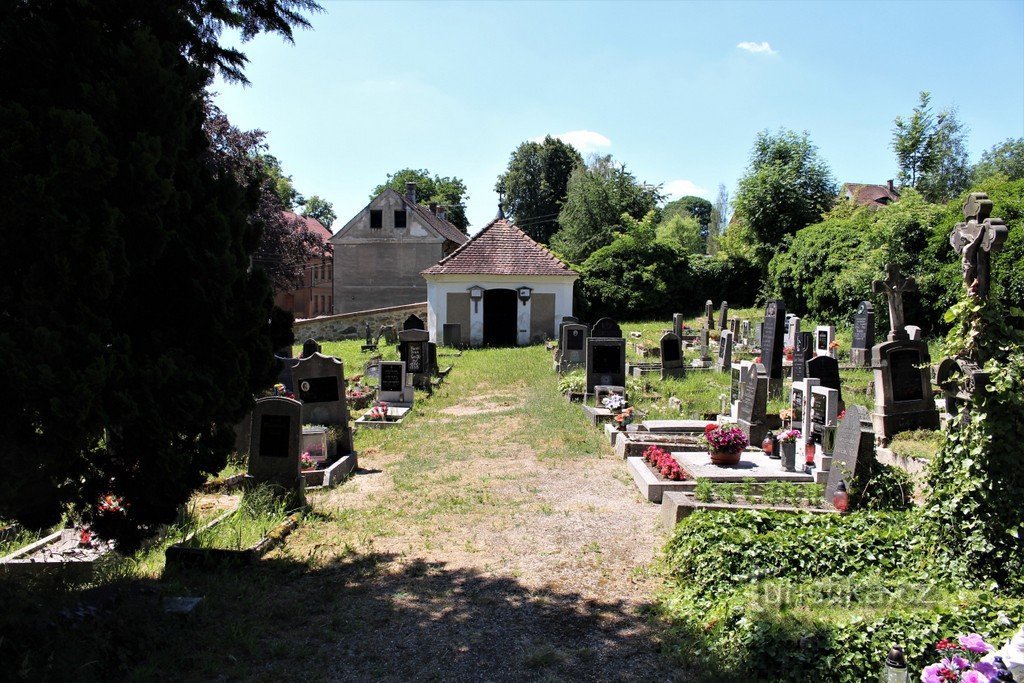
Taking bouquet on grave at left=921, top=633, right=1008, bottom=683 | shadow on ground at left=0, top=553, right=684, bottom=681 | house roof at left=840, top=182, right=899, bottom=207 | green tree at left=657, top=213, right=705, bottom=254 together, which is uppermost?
house roof at left=840, top=182, right=899, bottom=207

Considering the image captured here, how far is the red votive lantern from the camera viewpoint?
23.2 ft

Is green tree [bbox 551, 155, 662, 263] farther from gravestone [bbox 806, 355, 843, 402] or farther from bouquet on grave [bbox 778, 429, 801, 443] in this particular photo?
bouquet on grave [bbox 778, 429, 801, 443]

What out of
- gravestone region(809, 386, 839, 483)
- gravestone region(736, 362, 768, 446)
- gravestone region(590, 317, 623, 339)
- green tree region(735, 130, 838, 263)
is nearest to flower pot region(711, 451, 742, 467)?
gravestone region(809, 386, 839, 483)

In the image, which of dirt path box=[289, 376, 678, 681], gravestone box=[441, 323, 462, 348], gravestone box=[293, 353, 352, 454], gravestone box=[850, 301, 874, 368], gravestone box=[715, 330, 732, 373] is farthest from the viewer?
gravestone box=[441, 323, 462, 348]

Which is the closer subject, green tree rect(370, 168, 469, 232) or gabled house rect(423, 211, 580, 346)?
gabled house rect(423, 211, 580, 346)

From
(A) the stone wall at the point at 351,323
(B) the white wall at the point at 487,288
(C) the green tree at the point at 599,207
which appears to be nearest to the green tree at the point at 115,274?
(B) the white wall at the point at 487,288

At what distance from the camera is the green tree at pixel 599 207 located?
40.4 metres

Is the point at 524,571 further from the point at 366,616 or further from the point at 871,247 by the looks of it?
the point at 871,247

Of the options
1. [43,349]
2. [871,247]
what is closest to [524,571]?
Result: [43,349]

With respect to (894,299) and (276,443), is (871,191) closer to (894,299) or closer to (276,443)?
(894,299)

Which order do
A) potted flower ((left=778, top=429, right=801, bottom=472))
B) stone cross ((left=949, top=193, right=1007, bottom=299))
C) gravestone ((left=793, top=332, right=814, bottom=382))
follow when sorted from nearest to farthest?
1. stone cross ((left=949, top=193, right=1007, bottom=299))
2. potted flower ((left=778, top=429, right=801, bottom=472))
3. gravestone ((left=793, top=332, right=814, bottom=382))

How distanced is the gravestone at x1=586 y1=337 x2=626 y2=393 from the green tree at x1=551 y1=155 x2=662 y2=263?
25.6m

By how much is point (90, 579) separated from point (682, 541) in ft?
16.0

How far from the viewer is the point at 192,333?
5031 mm
